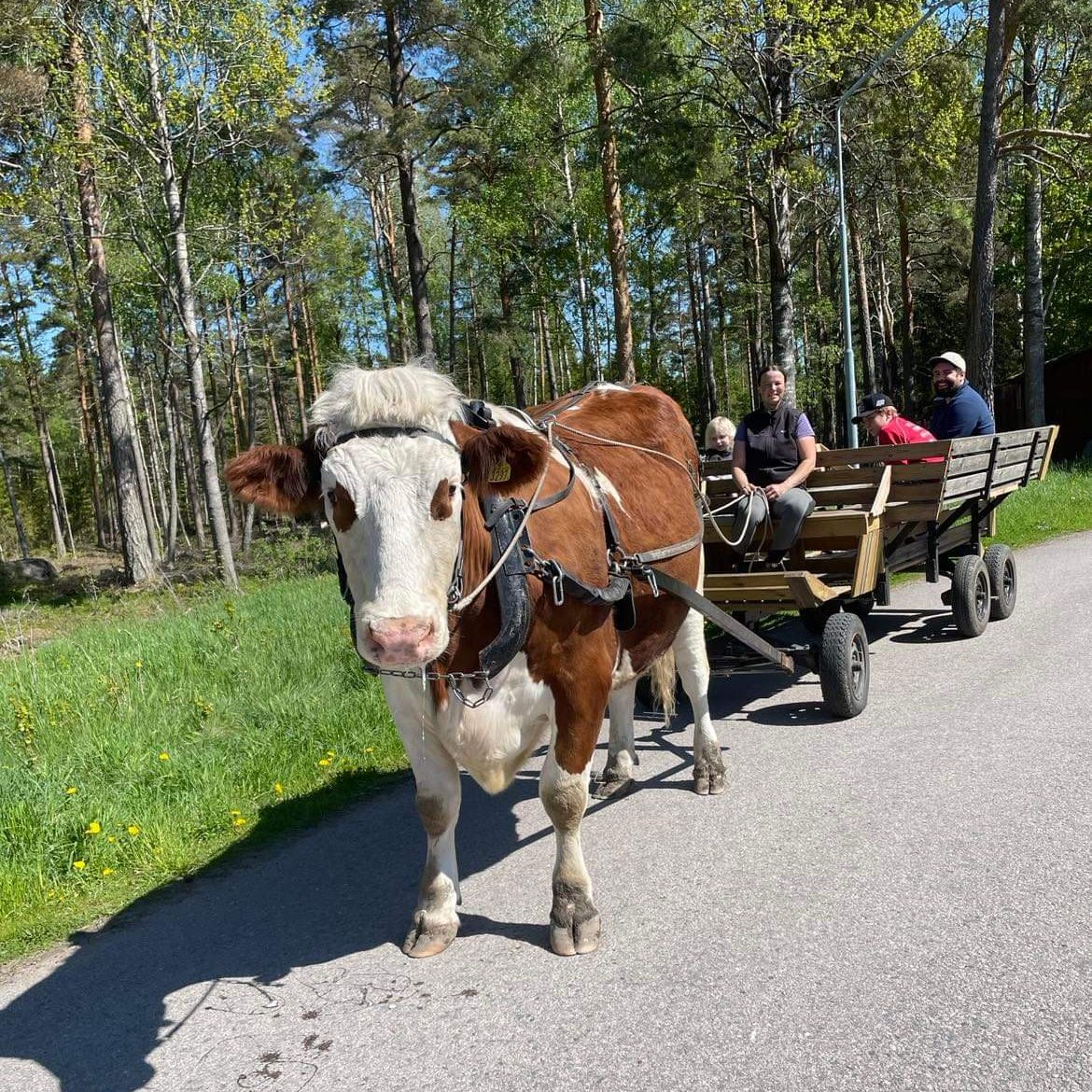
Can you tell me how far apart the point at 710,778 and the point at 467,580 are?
2.34 metres

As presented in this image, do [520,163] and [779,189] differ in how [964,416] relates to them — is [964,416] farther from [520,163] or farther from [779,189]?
[520,163]

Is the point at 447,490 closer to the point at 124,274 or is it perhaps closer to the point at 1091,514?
the point at 1091,514

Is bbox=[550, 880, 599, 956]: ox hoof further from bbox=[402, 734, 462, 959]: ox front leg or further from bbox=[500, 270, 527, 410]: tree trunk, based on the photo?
bbox=[500, 270, 527, 410]: tree trunk

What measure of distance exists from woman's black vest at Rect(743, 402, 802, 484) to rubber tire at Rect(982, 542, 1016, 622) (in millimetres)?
2416

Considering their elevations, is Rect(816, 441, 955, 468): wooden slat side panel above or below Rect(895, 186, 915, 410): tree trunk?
below

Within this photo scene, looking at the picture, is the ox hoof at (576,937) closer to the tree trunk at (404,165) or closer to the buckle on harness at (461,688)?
the buckle on harness at (461,688)

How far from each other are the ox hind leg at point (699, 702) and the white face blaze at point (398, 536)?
2478 mm

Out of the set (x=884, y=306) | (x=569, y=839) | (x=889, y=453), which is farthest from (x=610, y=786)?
(x=884, y=306)

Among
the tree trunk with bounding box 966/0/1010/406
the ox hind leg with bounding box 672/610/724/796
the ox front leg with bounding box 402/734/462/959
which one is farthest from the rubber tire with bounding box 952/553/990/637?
the tree trunk with bounding box 966/0/1010/406

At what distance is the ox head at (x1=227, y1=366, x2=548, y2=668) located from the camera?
2.53 meters

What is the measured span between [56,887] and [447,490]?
294 cm

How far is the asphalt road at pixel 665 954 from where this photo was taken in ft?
8.83

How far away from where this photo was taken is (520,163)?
24.2 metres

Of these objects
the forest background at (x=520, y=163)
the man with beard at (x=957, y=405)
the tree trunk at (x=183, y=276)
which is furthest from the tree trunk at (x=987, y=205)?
the tree trunk at (x=183, y=276)
